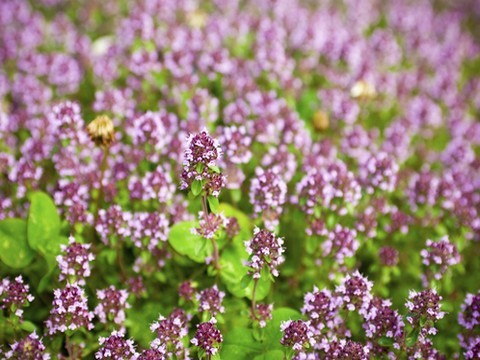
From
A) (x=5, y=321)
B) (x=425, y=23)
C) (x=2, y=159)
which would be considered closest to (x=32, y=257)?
(x=5, y=321)

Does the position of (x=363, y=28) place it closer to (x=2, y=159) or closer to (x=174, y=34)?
(x=174, y=34)

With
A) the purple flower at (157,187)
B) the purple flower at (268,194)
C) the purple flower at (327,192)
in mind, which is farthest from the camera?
the purple flower at (327,192)

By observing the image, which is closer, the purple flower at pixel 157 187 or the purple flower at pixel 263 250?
the purple flower at pixel 263 250

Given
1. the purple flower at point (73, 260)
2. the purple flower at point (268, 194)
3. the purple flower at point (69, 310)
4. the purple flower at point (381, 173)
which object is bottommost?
the purple flower at point (69, 310)

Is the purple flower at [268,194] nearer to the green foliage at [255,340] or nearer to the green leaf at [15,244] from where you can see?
the green foliage at [255,340]

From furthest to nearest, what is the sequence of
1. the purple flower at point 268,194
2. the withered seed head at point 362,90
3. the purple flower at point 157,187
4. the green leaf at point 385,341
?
the withered seed head at point 362,90
the purple flower at point 157,187
the purple flower at point 268,194
the green leaf at point 385,341

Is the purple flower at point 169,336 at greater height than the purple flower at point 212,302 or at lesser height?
lesser

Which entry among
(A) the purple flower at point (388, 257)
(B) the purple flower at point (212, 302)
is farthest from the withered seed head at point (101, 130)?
(A) the purple flower at point (388, 257)

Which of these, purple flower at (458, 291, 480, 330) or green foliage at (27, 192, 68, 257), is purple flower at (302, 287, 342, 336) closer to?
purple flower at (458, 291, 480, 330)
